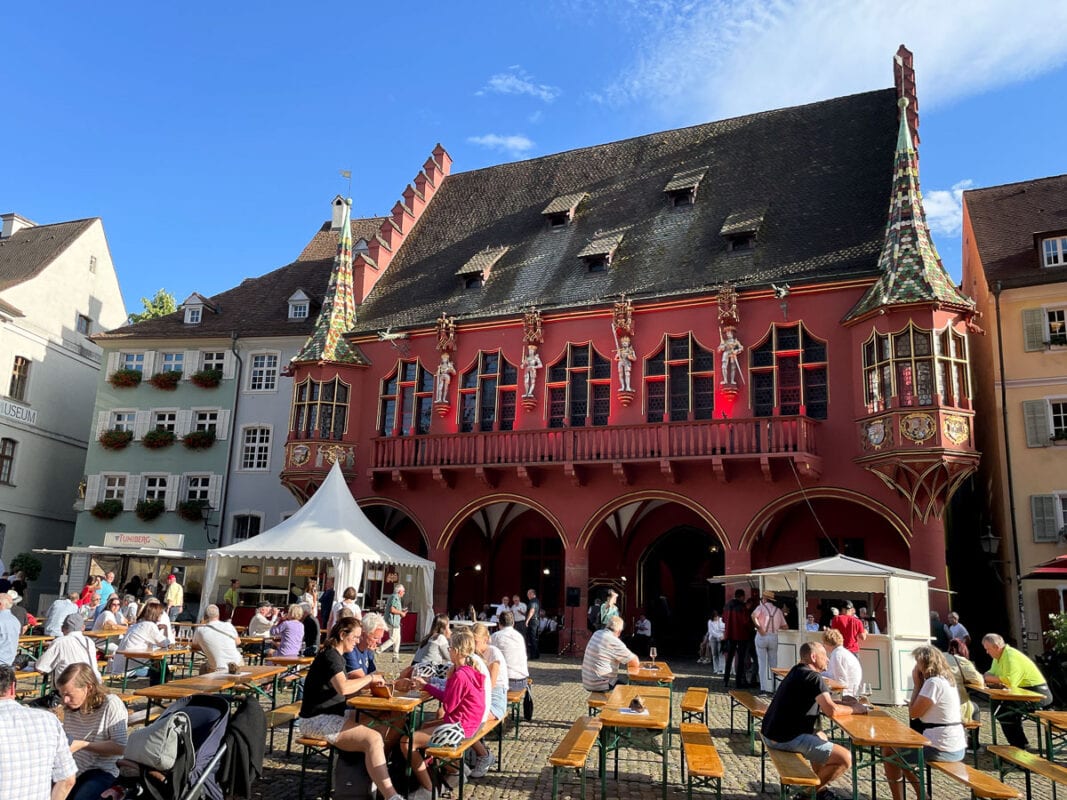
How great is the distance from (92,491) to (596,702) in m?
26.0

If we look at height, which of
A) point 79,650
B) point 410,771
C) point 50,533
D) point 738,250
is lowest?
point 410,771

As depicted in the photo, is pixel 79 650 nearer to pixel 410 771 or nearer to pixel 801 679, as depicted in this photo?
pixel 410 771

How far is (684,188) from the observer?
2619 cm

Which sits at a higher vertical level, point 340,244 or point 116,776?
point 340,244

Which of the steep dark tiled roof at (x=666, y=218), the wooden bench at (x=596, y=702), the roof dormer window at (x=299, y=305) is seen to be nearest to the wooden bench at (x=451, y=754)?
the wooden bench at (x=596, y=702)

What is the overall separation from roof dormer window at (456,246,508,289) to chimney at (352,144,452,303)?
313 centimetres

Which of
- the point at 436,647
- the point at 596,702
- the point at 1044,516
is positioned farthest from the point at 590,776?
the point at 1044,516

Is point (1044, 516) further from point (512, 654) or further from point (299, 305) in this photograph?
point (299, 305)

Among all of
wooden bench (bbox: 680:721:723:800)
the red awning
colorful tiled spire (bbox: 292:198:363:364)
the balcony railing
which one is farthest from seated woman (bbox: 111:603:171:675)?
the red awning

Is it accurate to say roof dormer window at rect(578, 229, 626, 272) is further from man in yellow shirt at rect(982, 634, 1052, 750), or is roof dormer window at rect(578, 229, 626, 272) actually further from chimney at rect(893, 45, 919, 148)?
man in yellow shirt at rect(982, 634, 1052, 750)

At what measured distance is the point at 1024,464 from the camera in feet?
71.7

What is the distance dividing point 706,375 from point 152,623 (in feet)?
47.3

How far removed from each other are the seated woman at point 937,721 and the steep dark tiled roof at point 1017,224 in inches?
700

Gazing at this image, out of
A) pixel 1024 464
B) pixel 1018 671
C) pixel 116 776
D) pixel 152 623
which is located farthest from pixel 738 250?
pixel 116 776
